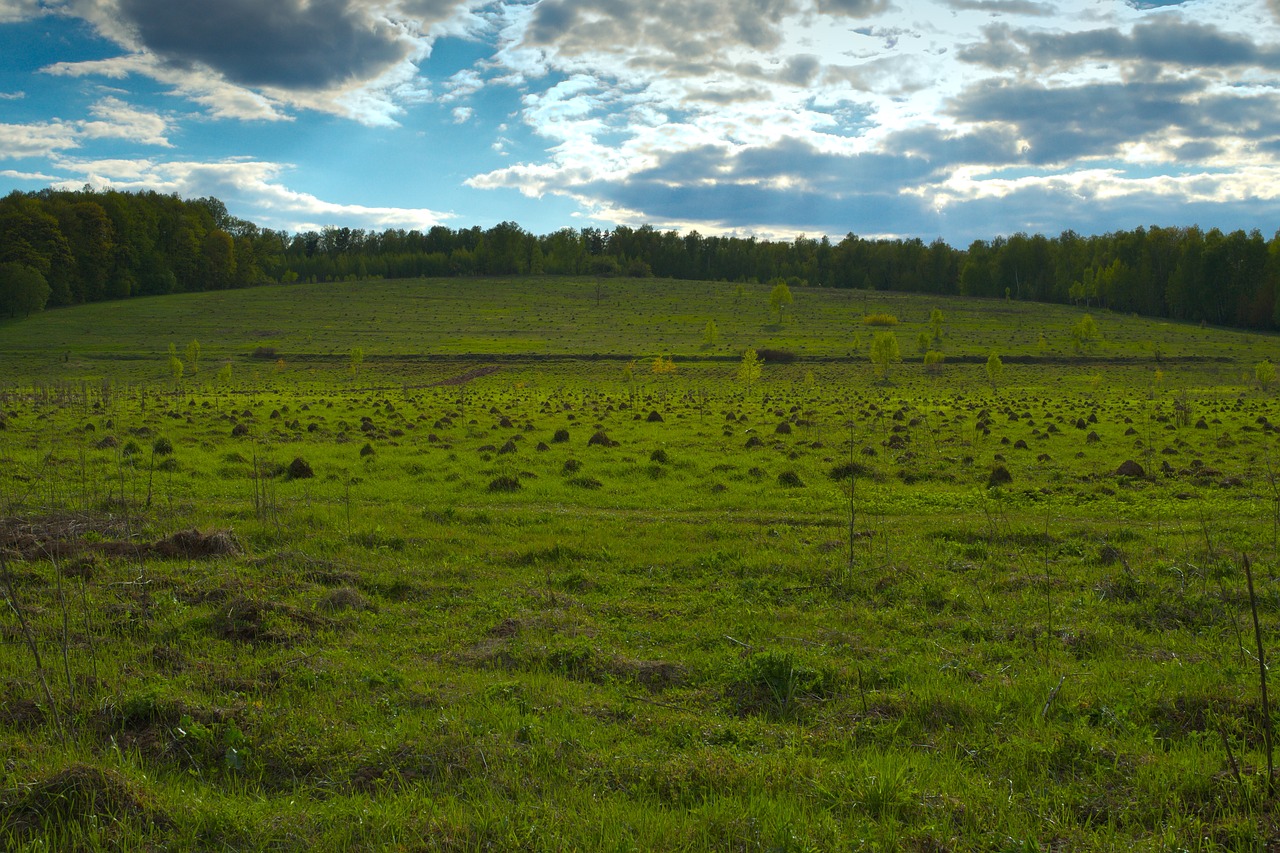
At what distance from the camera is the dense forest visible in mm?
115250

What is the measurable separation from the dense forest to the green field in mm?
110646

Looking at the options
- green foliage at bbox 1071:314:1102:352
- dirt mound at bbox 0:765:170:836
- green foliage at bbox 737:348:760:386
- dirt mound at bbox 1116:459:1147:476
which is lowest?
dirt mound at bbox 0:765:170:836

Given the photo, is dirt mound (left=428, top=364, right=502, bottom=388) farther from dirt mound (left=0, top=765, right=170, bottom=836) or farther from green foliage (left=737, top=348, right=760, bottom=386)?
dirt mound (left=0, top=765, right=170, bottom=836)

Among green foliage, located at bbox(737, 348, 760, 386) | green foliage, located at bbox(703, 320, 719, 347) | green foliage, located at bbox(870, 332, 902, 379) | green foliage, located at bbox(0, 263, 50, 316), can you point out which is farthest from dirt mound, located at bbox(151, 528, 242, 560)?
green foliage, located at bbox(0, 263, 50, 316)

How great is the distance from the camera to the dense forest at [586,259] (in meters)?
115

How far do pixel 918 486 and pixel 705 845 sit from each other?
16.6 meters

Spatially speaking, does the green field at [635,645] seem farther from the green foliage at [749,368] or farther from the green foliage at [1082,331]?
the green foliage at [1082,331]

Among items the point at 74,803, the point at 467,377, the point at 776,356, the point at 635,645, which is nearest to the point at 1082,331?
the point at 776,356

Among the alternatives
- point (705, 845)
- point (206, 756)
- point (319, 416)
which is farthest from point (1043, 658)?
point (319, 416)

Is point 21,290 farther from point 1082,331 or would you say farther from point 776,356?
point 1082,331

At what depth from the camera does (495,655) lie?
29.6 ft

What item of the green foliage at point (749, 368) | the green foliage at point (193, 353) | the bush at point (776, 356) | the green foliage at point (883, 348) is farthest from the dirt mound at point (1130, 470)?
the green foliage at point (193, 353)

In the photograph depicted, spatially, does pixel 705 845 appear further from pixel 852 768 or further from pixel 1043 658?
pixel 1043 658

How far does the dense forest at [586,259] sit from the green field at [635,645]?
11065 centimetres
